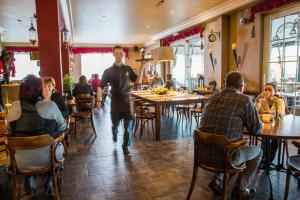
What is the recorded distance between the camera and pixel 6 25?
7996mm

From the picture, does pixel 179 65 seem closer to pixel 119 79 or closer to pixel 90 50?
pixel 90 50

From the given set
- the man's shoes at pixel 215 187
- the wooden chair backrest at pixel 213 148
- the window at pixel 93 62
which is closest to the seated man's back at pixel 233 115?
the wooden chair backrest at pixel 213 148

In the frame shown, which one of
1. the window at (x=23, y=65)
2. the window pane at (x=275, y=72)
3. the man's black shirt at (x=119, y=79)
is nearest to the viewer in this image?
the man's black shirt at (x=119, y=79)

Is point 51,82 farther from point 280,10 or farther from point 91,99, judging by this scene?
point 280,10

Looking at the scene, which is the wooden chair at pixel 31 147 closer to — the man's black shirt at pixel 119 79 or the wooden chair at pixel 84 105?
the man's black shirt at pixel 119 79

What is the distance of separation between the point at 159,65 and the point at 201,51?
3599mm

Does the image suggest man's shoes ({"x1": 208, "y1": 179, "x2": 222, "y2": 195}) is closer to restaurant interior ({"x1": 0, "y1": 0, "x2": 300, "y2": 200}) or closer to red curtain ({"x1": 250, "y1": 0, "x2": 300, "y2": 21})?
restaurant interior ({"x1": 0, "y1": 0, "x2": 300, "y2": 200})

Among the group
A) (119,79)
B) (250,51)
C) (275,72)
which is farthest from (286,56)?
(119,79)

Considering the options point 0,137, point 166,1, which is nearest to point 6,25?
point 166,1

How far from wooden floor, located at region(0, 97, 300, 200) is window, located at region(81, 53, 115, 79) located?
9466mm

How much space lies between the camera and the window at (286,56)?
4.65 meters

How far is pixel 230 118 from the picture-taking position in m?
2.10

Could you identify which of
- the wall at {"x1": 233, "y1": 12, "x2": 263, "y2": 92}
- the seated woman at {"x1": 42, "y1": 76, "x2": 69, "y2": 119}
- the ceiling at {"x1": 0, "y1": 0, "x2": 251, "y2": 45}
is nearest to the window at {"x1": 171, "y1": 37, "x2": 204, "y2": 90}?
the ceiling at {"x1": 0, "y1": 0, "x2": 251, "y2": 45}

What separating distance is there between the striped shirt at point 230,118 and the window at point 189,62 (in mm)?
5575
